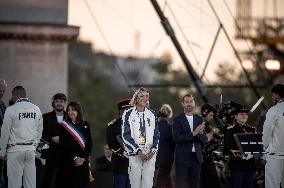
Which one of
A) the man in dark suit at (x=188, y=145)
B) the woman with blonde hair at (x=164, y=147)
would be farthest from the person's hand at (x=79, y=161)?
the woman with blonde hair at (x=164, y=147)

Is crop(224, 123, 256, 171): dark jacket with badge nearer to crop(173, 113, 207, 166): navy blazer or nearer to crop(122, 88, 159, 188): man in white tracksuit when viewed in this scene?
crop(173, 113, 207, 166): navy blazer

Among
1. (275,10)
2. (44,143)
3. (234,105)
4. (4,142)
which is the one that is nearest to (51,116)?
(44,143)

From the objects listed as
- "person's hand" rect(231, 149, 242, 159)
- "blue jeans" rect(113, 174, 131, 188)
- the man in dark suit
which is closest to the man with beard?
"blue jeans" rect(113, 174, 131, 188)

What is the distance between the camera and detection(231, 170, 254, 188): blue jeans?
1900 cm

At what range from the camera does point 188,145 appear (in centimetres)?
1822

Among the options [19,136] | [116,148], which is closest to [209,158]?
[116,148]

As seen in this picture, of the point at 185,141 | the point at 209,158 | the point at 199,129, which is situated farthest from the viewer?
the point at 209,158

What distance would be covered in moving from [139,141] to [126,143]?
0.73 ft

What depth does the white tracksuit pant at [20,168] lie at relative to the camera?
17.4 metres

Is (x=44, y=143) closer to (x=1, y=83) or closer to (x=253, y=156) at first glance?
(x=1, y=83)

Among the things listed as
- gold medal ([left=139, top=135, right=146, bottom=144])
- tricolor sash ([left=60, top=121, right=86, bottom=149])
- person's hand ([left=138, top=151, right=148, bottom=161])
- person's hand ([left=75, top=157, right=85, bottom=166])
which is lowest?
person's hand ([left=75, top=157, right=85, bottom=166])

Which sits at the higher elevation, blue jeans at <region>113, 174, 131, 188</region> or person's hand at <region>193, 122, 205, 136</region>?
person's hand at <region>193, 122, 205, 136</region>

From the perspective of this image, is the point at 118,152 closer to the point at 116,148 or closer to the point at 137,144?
the point at 116,148

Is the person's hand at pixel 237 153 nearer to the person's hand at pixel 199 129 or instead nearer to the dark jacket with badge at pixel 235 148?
the dark jacket with badge at pixel 235 148
